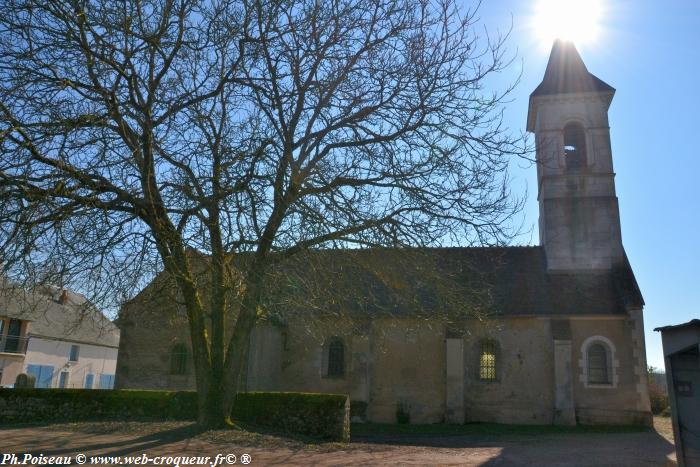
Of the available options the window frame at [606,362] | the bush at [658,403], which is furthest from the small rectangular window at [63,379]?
the bush at [658,403]

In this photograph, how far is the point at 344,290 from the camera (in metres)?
12.6

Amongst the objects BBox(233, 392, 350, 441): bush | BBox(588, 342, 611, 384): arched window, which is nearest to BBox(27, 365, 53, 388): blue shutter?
BBox(233, 392, 350, 441): bush

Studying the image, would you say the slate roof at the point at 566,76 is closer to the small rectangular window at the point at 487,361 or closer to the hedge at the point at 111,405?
the small rectangular window at the point at 487,361

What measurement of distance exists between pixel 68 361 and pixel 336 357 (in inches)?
953

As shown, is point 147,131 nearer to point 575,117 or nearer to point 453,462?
point 453,462

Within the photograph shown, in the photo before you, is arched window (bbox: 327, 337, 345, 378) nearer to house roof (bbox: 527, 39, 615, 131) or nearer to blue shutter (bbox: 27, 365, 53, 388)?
house roof (bbox: 527, 39, 615, 131)

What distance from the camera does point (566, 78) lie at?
26125 mm

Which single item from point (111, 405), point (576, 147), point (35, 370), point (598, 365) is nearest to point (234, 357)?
point (111, 405)

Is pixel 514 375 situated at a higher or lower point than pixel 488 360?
lower

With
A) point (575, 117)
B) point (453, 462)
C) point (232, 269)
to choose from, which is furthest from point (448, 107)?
point (575, 117)

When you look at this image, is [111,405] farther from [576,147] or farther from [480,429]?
[576,147]

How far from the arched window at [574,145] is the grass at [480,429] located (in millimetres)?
11100

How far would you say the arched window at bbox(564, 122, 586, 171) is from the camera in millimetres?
24984

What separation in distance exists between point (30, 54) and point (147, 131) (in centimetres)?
234
